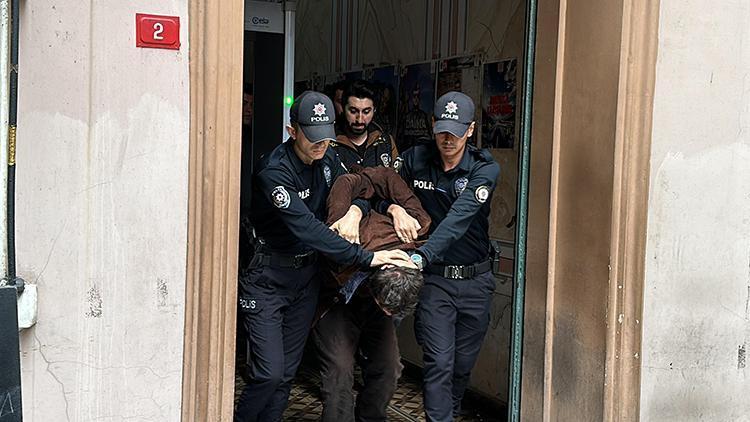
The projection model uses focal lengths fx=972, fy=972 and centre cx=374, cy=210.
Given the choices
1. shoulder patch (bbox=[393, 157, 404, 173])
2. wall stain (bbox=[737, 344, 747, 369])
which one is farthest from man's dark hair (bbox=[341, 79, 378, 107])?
wall stain (bbox=[737, 344, 747, 369])

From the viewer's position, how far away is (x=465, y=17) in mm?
6344

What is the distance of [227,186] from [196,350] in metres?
0.68

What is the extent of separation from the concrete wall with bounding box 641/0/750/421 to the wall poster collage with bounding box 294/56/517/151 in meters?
1.26

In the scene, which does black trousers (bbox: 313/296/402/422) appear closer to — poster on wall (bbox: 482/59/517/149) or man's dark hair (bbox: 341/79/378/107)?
man's dark hair (bbox: 341/79/378/107)

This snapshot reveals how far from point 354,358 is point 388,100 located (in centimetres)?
269

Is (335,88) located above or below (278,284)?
above

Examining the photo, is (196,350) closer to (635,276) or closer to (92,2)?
(92,2)

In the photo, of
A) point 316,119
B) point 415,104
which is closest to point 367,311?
point 316,119

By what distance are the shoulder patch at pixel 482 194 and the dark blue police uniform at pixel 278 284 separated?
1.76ft

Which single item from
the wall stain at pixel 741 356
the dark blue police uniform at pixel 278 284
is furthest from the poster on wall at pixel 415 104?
the wall stain at pixel 741 356

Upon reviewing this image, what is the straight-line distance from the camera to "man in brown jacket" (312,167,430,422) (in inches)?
174

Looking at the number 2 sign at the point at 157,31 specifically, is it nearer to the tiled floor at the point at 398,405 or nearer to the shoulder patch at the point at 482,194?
the shoulder patch at the point at 482,194

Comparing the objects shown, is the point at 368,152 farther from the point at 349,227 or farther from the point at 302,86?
the point at 302,86

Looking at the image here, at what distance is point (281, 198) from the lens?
4.36 metres
